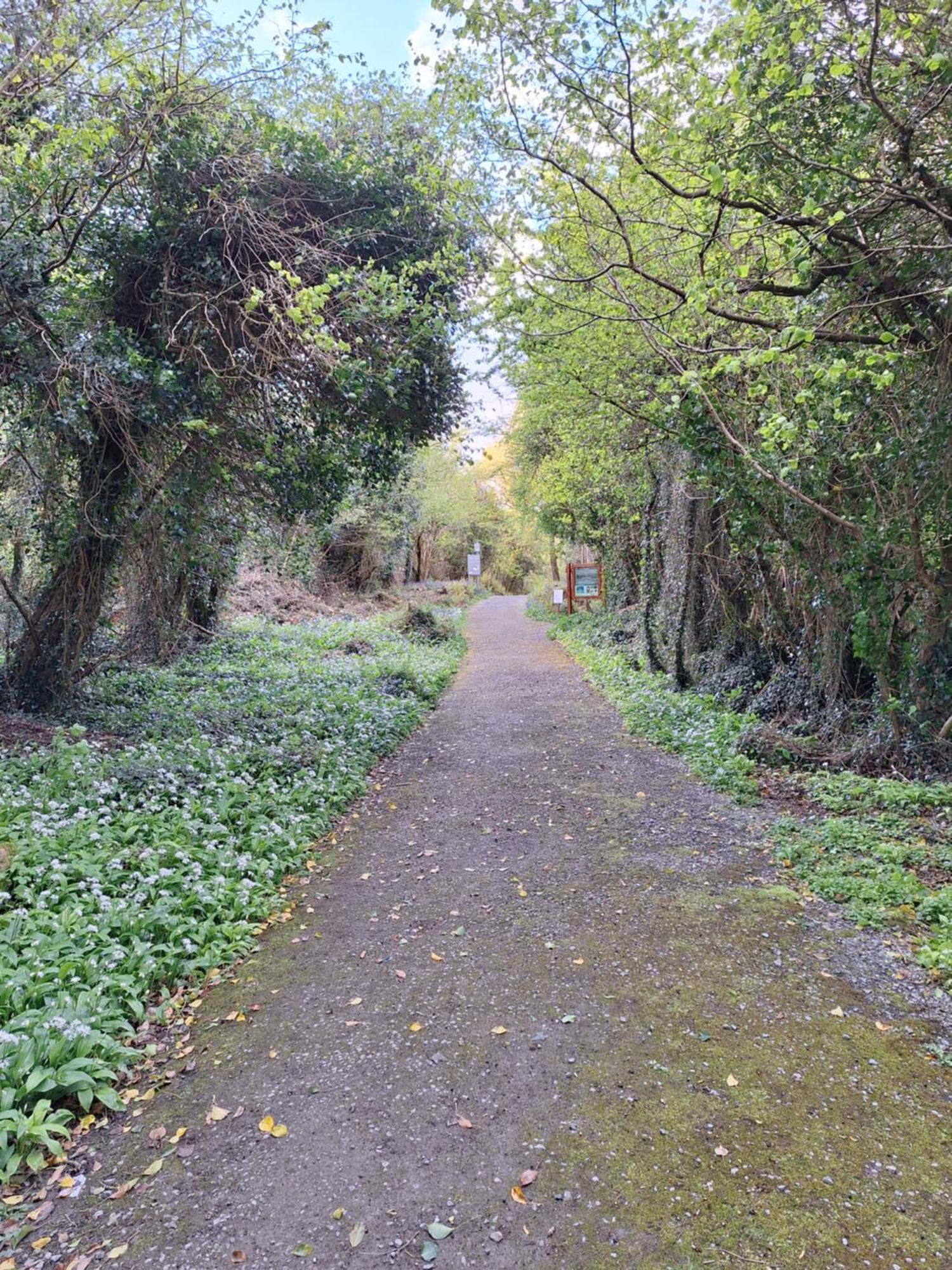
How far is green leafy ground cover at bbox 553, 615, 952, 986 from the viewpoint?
3.45m

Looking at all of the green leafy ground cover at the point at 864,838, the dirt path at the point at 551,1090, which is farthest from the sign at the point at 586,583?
the dirt path at the point at 551,1090

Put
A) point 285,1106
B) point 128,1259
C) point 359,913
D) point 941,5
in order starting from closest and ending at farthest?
point 128,1259 < point 285,1106 < point 941,5 < point 359,913

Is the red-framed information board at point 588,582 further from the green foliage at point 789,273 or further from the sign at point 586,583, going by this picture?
the green foliage at point 789,273

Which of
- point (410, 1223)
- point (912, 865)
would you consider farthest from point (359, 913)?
point (912, 865)

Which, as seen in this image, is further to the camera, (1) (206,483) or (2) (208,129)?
(1) (206,483)

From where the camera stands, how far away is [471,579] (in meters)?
35.2

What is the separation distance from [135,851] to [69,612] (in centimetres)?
388

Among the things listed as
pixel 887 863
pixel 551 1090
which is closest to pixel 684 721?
pixel 887 863

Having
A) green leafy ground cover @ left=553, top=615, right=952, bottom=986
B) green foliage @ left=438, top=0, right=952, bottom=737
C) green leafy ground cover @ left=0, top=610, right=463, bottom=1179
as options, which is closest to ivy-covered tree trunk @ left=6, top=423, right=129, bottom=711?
green leafy ground cover @ left=0, top=610, right=463, bottom=1179

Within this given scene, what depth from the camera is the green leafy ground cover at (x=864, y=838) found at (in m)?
3.45

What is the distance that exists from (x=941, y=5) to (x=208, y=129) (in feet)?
16.4

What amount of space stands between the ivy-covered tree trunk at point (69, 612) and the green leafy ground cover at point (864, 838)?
20.6 feet

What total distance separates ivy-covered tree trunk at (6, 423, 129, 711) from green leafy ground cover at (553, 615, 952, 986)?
6.27m

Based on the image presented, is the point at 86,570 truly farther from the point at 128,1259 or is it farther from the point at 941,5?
the point at 941,5
